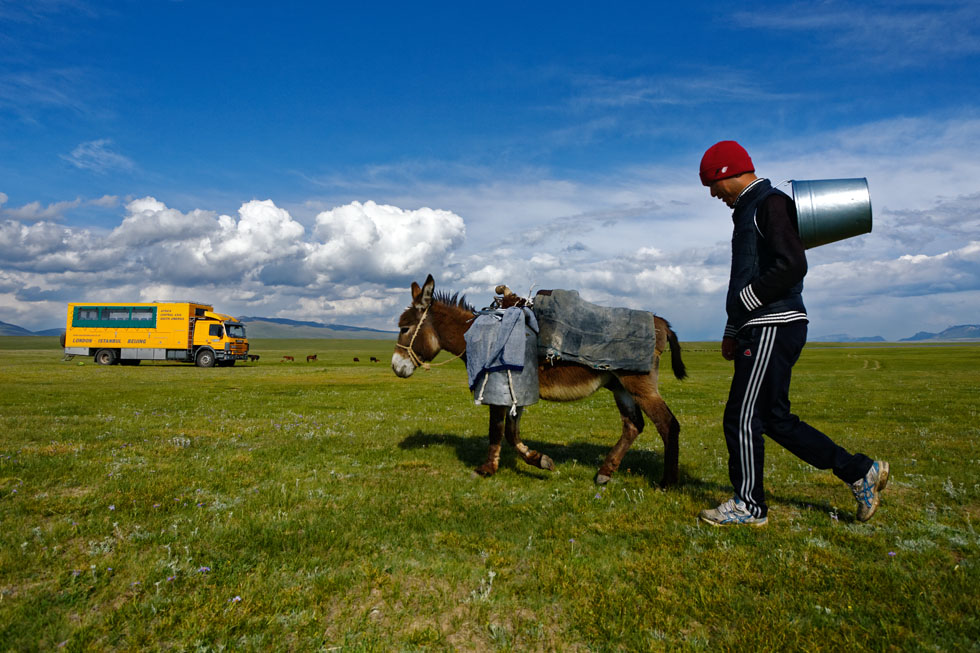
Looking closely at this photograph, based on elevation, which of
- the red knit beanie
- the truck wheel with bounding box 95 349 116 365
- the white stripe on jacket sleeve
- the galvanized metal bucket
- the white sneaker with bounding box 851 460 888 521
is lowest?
the truck wheel with bounding box 95 349 116 365

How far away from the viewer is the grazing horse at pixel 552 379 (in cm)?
784

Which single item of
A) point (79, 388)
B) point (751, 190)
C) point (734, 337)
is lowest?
point (79, 388)

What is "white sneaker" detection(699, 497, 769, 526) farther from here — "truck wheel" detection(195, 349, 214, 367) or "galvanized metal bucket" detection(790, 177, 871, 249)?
"truck wheel" detection(195, 349, 214, 367)

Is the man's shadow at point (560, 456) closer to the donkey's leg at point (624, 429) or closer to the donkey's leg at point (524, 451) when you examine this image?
the donkey's leg at point (524, 451)

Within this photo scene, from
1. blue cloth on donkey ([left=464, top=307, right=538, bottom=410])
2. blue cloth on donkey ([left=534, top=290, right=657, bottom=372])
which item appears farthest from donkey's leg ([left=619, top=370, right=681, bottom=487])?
blue cloth on donkey ([left=464, top=307, right=538, bottom=410])

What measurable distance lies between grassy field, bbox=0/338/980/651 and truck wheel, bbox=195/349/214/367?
148 ft

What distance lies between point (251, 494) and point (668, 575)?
17.4ft

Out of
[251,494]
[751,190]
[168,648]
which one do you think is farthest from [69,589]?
[751,190]

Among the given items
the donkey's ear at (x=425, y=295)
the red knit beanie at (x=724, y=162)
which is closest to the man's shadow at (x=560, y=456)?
the donkey's ear at (x=425, y=295)

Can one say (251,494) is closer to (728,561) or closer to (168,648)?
(168,648)

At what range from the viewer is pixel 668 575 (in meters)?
4.71

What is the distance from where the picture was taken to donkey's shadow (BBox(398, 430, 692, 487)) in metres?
9.04

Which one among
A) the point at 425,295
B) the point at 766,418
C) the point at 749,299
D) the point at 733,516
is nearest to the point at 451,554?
the point at 733,516

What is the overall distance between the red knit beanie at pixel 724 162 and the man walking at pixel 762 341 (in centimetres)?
1
